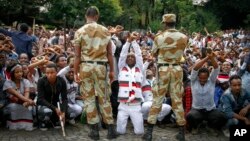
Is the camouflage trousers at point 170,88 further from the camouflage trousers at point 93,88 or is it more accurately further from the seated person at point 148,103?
the seated person at point 148,103

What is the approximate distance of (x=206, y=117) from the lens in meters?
7.83

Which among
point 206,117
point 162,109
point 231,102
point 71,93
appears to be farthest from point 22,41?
point 231,102

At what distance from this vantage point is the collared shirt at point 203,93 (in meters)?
7.77

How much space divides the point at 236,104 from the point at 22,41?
5401 millimetres

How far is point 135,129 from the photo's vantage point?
25.3ft

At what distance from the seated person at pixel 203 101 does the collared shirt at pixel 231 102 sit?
0.19 metres

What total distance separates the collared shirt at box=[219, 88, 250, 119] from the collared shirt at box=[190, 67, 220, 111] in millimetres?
216

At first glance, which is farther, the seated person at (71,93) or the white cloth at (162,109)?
the white cloth at (162,109)

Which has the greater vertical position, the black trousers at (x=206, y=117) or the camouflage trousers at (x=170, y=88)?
the camouflage trousers at (x=170, y=88)

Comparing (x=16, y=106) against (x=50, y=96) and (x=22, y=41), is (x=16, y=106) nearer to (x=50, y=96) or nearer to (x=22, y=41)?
(x=50, y=96)

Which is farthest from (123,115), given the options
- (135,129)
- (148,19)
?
(148,19)

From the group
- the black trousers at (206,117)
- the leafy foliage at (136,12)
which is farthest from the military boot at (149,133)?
the leafy foliage at (136,12)

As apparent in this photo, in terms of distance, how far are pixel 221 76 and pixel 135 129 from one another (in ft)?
7.84

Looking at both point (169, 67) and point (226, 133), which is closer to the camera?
point (169, 67)
